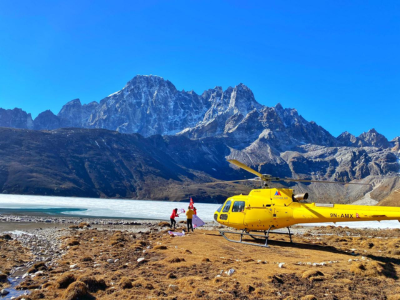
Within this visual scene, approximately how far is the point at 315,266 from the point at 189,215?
13.2m

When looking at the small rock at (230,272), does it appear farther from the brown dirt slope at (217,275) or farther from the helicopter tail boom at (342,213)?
the helicopter tail boom at (342,213)

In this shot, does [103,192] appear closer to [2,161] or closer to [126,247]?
[2,161]

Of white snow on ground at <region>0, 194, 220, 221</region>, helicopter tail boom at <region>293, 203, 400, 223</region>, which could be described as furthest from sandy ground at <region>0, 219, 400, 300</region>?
white snow on ground at <region>0, 194, 220, 221</region>

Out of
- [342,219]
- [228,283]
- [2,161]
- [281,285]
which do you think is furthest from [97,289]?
[2,161]

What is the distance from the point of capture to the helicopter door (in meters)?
18.2

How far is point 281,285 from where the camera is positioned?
8.81 metres

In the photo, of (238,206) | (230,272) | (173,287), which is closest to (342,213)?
(238,206)

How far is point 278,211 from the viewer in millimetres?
17078

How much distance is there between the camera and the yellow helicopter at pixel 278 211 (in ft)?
49.3

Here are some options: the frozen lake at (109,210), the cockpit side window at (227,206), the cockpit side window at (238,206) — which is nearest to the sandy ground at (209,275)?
the cockpit side window at (238,206)

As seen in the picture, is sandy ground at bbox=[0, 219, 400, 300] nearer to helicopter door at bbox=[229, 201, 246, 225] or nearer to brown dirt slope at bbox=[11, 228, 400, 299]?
brown dirt slope at bbox=[11, 228, 400, 299]

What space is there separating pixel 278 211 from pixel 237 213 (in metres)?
2.71

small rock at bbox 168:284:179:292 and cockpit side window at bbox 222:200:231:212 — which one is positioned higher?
cockpit side window at bbox 222:200:231:212

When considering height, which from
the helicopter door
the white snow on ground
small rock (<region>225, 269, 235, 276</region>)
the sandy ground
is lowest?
the white snow on ground
